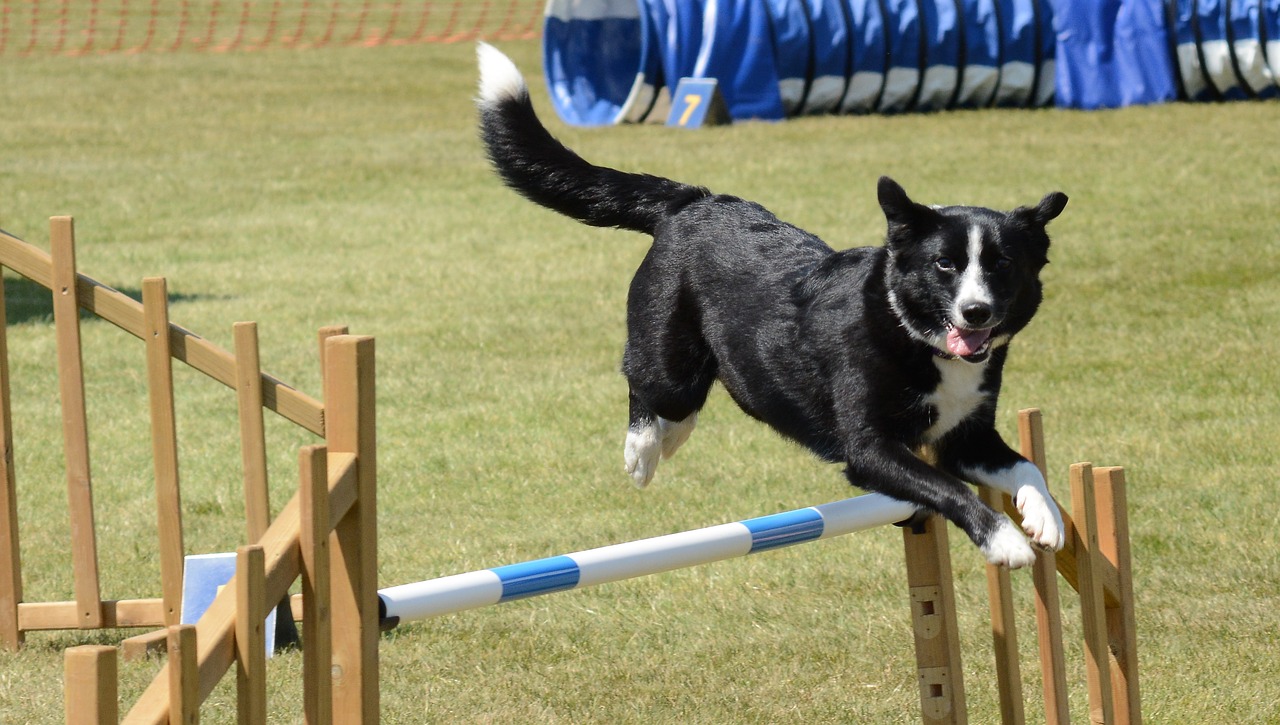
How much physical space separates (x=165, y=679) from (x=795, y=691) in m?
2.58

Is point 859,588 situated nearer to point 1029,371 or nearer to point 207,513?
point 207,513

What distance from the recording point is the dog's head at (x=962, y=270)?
10.9 feet

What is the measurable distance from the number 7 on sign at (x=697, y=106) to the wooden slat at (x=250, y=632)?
43.5ft

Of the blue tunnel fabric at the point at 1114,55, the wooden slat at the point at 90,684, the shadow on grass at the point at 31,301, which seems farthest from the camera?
the blue tunnel fabric at the point at 1114,55

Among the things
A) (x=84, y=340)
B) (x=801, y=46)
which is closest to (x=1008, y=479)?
(x=84, y=340)

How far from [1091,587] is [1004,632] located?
249mm

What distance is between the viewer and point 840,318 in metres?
3.56

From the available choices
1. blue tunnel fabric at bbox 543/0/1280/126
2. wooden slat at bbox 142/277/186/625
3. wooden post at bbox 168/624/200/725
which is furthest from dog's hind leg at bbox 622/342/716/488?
blue tunnel fabric at bbox 543/0/1280/126

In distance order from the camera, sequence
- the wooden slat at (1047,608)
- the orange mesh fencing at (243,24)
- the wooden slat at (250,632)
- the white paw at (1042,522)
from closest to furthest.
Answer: the wooden slat at (250,632) → the white paw at (1042,522) → the wooden slat at (1047,608) → the orange mesh fencing at (243,24)

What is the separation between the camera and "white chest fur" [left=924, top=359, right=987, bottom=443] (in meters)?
3.40

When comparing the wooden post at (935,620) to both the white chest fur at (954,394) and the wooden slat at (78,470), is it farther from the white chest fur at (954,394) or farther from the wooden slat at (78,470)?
the wooden slat at (78,470)

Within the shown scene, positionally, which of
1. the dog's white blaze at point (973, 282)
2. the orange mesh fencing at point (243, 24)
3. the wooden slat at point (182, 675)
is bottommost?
the wooden slat at point (182, 675)

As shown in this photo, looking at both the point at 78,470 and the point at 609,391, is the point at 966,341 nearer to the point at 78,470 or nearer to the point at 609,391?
the point at 78,470

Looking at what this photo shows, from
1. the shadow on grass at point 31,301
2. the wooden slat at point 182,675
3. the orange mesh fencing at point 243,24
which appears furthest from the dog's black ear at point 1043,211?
the orange mesh fencing at point 243,24
